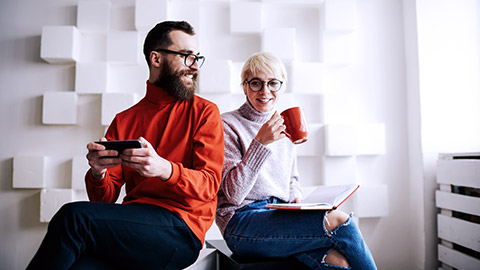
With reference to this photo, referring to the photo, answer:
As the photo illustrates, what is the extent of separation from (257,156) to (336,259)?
441mm

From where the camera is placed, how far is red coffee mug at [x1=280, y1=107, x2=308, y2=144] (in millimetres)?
1339

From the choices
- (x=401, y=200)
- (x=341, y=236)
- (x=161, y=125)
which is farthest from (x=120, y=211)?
(x=401, y=200)

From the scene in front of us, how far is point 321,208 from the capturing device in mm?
1143

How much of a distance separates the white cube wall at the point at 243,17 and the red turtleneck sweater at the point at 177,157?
93 centimetres

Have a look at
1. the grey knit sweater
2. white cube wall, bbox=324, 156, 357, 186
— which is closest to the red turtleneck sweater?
the grey knit sweater

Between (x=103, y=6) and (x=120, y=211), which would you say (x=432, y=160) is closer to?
(x=120, y=211)

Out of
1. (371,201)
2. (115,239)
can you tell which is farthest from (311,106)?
(115,239)

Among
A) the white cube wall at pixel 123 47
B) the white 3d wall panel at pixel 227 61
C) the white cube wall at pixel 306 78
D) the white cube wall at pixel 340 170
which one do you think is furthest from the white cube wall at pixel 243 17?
the white cube wall at pixel 340 170

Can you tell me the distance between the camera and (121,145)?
3.21ft

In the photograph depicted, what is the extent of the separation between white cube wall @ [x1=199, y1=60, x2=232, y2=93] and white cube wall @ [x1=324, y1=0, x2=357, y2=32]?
25.8 inches

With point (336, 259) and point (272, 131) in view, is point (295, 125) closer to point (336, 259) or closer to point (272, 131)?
point (272, 131)

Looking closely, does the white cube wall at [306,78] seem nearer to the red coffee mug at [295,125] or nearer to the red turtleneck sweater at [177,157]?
the red coffee mug at [295,125]

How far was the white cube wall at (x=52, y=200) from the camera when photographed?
6.45 ft

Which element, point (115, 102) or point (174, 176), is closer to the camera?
point (174, 176)
